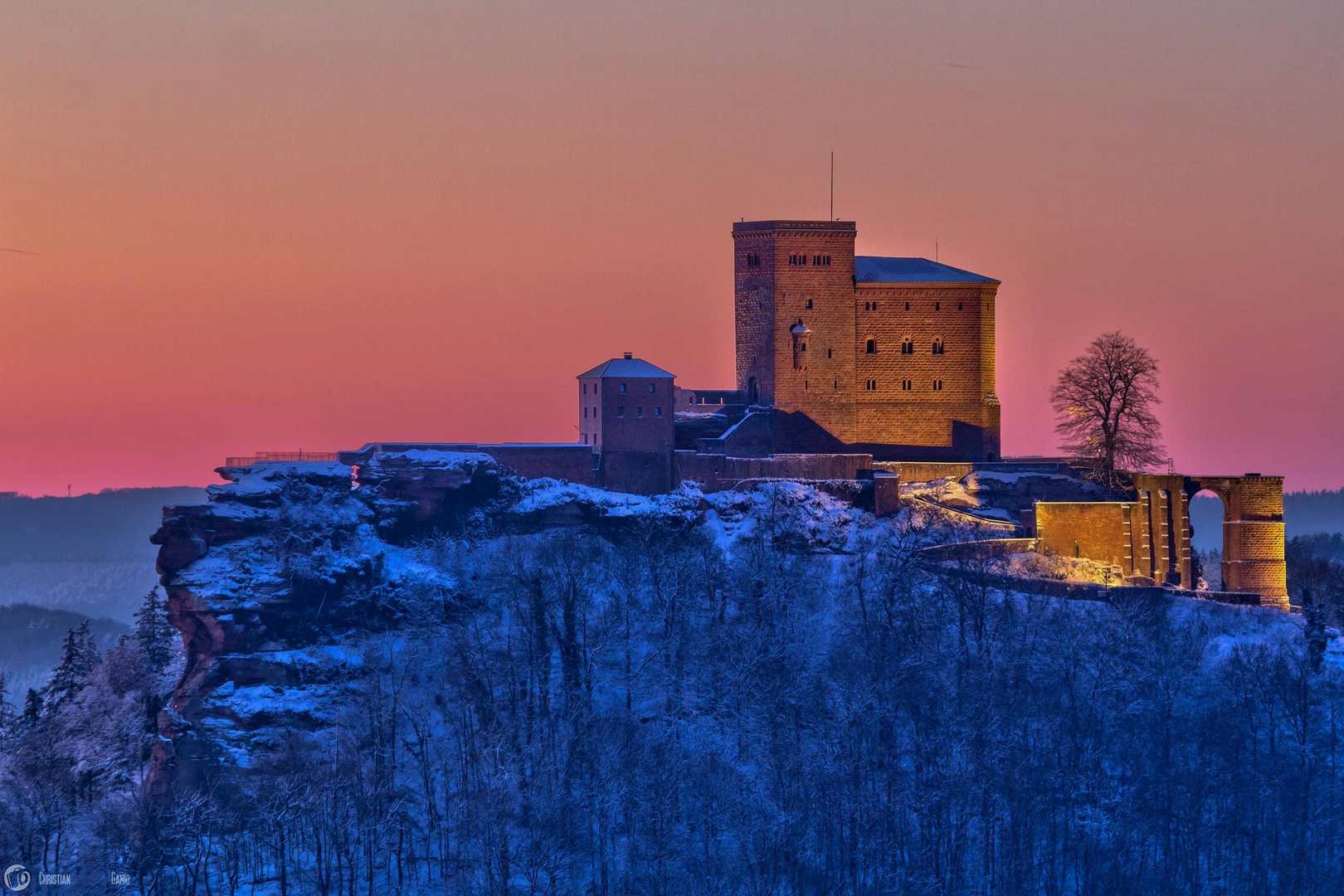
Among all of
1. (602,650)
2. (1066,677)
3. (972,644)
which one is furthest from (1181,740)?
(602,650)

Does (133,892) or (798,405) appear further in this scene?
(798,405)

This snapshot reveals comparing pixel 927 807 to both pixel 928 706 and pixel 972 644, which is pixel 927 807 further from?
pixel 972 644

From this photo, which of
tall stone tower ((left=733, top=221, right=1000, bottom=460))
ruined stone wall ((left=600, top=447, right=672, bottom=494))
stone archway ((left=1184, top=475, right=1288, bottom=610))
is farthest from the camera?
tall stone tower ((left=733, top=221, right=1000, bottom=460))

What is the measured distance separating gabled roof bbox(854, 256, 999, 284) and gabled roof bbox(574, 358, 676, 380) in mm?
12650

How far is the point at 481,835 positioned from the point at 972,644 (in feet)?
69.8

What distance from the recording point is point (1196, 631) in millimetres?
65625

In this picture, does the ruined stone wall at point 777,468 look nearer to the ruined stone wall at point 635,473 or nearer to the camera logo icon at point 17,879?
the ruined stone wall at point 635,473

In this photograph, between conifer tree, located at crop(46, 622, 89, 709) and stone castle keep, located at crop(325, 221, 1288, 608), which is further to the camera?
stone castle keep, located at crop(325, 221, 1288, 608)

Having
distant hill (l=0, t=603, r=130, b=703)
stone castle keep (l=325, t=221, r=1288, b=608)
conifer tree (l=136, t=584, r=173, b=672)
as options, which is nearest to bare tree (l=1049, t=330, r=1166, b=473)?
stone castle keep (l=325, t=221, r=1288, b=608)

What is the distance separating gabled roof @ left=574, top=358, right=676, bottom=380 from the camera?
80.8 m

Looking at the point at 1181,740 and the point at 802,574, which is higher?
the point at 802,574

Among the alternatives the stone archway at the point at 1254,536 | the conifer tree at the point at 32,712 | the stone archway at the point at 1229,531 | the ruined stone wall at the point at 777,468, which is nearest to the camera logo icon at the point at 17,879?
the conifer tree at the point at 32,712

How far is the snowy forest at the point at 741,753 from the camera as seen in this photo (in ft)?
183

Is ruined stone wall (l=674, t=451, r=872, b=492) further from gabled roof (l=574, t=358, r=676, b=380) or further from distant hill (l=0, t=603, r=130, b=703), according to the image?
distant hill (l=0, t=603, r=130, b=703)
